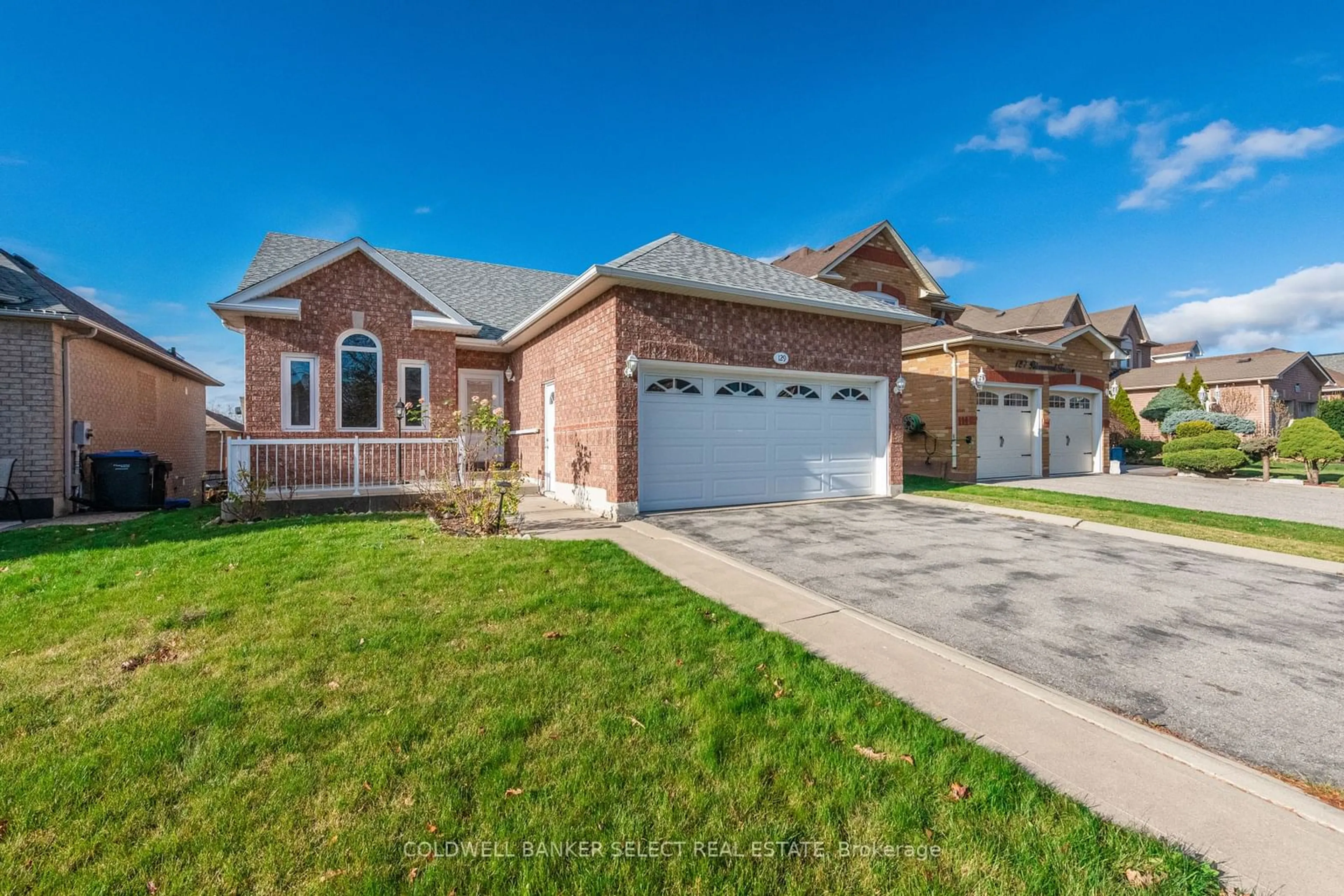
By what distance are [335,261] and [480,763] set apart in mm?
12228

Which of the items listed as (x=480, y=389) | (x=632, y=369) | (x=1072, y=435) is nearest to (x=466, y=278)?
(x=480, y=389)

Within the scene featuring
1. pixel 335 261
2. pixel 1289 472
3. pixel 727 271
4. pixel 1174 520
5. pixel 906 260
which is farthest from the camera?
pixel 906 260

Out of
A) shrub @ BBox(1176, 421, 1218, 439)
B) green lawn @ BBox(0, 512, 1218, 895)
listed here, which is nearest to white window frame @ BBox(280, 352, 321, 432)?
green lawn @ BBox(0, 512, 1218, 895)

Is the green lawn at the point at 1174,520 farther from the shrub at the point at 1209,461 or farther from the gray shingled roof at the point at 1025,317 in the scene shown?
the gray shingled roof at the point at 1025,317

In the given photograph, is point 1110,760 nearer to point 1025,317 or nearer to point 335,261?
point 335,261

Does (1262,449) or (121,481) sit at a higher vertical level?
(1262,449)

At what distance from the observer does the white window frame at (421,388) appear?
11.9 m

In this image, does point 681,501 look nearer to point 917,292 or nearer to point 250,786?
point 250,786

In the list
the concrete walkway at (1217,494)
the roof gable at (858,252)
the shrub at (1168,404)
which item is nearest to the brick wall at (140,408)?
the roof gable at (858,252)

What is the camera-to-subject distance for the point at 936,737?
102 inches

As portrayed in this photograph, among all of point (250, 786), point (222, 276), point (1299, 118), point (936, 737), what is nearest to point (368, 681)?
point (250, 786)

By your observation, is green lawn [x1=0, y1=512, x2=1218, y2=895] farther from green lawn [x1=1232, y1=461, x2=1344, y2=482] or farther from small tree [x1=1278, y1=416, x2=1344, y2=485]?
green lawn [x1=1232, y1=461, x2=1344, y2=482]

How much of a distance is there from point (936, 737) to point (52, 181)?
20.5 metres

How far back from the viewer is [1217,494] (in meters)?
12.7
